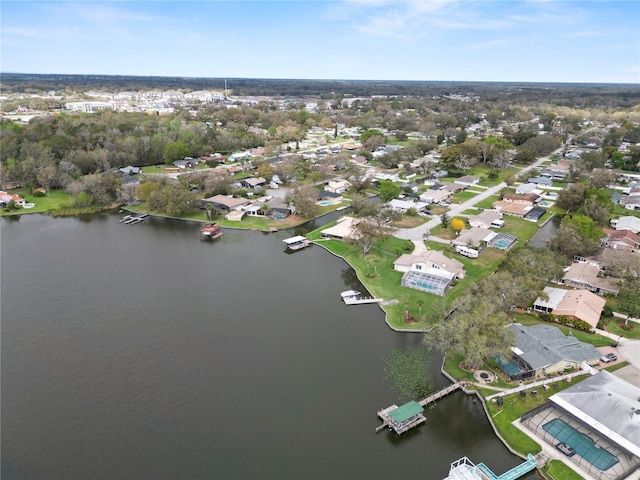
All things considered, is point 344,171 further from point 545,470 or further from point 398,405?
point 545,470

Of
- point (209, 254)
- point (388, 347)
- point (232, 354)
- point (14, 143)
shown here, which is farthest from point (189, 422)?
point (14, 143)

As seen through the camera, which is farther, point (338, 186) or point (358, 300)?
point (338, 186)

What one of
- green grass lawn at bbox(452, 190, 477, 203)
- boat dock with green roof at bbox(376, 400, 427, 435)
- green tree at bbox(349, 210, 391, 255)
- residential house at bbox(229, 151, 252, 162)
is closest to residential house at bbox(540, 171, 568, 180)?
green grass lawn at bbox(452, 190, 477, 203)

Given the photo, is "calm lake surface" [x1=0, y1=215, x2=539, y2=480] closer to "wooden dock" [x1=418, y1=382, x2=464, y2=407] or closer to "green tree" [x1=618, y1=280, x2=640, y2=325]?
"wooden dock" [x1=418, y1=382, x2=464, y2=407]

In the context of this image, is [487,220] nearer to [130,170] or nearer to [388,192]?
[388,192]

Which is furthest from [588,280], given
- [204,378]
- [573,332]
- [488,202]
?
[204,378]

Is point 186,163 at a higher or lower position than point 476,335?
higher
